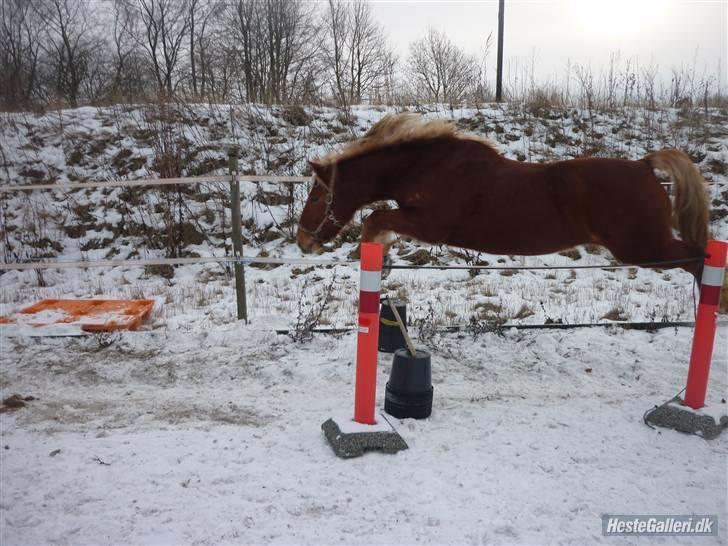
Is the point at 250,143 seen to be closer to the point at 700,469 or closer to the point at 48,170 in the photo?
the point at 48,170

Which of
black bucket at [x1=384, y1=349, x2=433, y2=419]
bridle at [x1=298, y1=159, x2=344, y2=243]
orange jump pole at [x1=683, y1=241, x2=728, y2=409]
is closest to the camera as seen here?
orange jump pole at [x1=683, y1=241, x2=728, y2=409]

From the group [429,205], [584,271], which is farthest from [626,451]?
[584,271]

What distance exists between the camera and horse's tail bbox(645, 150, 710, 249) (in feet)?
10.6

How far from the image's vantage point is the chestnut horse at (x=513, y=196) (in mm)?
3191

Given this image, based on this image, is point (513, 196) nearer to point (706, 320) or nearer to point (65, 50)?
point (706, 320)

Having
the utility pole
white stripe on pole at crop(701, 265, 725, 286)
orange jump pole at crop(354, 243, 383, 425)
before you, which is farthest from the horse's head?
the utility pole

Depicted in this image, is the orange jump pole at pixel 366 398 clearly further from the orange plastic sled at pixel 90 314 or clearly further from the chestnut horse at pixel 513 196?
the orange plastic sled at pixel 90 314

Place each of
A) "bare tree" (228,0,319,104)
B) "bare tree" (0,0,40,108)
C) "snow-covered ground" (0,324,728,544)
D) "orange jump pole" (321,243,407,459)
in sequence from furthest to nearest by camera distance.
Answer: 1. "bare tree" (228,0,319,104)
2. "bare tree" (0,0,40,108)
3. "orange jump pole" (321,243,407,459)
4. "snow-covered ground" (0,324,728,544)

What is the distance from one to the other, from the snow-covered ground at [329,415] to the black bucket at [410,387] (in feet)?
0.28

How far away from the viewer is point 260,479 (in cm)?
262

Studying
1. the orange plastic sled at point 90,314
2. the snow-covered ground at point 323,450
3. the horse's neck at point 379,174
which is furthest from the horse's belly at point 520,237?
the orange plastic sled at point 90,314

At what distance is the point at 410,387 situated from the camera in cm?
Answer: 329

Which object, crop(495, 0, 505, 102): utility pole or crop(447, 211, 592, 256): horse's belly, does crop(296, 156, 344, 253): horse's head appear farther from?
crop(495, 0, 505, 102): utility pole

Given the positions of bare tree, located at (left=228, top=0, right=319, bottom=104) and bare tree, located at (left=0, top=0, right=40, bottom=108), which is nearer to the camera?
bare tree, located at (left=0, top=0, right=40, bottom=108)
